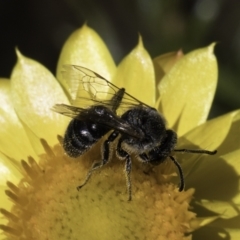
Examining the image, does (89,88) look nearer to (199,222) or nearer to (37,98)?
(37,98)

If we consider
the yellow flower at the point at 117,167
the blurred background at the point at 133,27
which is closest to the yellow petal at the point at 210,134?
the yellow flower at the point at 117,167

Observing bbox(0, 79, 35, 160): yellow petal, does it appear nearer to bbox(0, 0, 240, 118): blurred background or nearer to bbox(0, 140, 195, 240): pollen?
bbox(0, 140, 195, 240): pollen

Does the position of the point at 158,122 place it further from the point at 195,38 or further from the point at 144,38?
the point at 144,38

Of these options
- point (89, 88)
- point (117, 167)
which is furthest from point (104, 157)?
point (89, 88)

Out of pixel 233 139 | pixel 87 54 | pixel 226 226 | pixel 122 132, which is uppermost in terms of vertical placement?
pixel 122 132

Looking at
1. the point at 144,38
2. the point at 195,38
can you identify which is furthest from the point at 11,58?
the point at 195,38

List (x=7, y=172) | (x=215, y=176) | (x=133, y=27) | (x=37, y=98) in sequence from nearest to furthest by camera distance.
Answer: (x=215, y=176) → (x=7, y=172) → (x=37, y=98) → (x=133, y=27)

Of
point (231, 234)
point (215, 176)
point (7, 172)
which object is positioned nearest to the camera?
point (231, 234)
